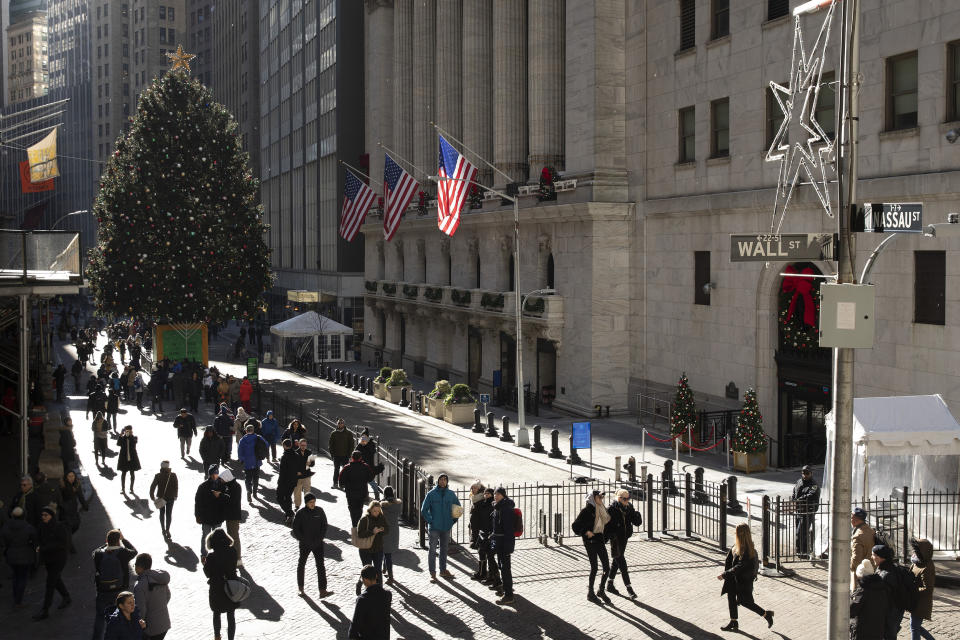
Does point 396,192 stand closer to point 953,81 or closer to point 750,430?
point 750,430

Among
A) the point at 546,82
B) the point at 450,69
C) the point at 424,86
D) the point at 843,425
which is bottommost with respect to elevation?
the point at 843,425

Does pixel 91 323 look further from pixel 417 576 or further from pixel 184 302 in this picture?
pixel 417 576

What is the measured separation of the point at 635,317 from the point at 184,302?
24.5 metres

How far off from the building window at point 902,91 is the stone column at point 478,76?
2482 cm

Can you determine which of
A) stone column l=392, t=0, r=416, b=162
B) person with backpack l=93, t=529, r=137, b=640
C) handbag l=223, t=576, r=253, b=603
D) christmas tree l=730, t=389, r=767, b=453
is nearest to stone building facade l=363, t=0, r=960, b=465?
christmas tree l=730, t=389, r=767, b=453

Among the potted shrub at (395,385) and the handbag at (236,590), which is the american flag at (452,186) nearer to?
the potted shrub at (395,385)

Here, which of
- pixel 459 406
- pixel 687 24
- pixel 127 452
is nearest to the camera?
pixel 127 452

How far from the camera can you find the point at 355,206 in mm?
49000

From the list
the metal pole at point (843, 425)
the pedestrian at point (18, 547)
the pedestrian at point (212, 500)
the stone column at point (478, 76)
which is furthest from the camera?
the stone column at point (478, 76)

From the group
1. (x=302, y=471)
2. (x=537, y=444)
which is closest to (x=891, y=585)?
(x=302, y=471)

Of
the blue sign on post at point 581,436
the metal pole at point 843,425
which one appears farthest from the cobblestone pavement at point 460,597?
the blue sign on post at point 581,436

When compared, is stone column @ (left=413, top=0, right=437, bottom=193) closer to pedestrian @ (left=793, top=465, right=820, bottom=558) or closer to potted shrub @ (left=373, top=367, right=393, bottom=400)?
potted shrub @ (left=373, top=367, right=393, bottom=400)

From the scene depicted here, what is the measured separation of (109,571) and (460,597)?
5269mm

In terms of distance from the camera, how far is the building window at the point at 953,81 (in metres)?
23.2
